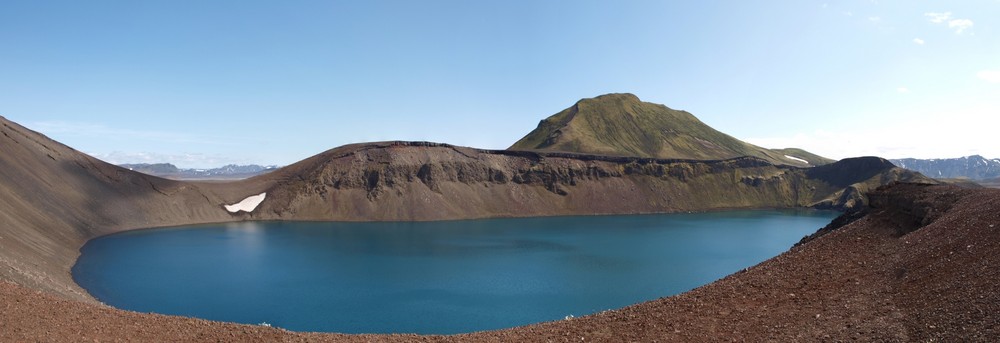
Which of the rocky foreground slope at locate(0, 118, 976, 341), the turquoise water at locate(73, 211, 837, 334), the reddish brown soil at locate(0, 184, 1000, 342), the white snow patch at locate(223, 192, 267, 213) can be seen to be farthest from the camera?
the white snow patch at locate(223, 192, 267, 213)

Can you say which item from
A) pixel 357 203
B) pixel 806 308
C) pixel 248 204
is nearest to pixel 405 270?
pixel 806 308

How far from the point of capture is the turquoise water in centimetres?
5050

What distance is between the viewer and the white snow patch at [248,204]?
142m

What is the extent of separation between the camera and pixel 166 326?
2202 cm

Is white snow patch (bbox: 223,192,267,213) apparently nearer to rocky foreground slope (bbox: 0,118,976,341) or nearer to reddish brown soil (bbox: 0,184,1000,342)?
rocky foreground slope (bbox: 0,118,976,341)

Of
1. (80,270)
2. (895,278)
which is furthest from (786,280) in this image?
(80,270)

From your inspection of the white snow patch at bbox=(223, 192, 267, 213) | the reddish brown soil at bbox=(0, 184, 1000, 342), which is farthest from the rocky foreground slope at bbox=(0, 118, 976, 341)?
the white snow patch at bbox=(223, 192, 267, 213)

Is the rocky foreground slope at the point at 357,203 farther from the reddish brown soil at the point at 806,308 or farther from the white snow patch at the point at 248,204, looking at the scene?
the white snow patch at the point at 248,204

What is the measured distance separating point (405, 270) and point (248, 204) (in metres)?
90.4

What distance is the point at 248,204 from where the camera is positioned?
14550 cm

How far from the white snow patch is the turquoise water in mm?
12937

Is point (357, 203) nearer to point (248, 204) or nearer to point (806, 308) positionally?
point (248, 204)

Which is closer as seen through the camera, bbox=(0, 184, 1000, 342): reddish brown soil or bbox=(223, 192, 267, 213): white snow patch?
bbox=(0, 184, 1000, 342): reddish brown soil

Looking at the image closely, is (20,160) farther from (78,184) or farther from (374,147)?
(374,147)
